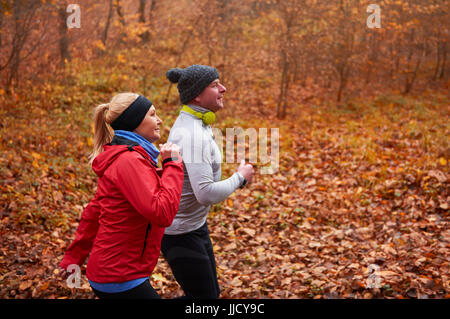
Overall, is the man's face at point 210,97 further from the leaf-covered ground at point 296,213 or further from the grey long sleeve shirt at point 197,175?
the leaf-covered ground at point 296,213

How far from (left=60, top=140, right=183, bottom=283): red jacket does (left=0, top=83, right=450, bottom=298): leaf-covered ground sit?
2.59 metres

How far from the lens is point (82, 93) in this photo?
11.9m

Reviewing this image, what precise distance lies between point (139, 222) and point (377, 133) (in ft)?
32.5

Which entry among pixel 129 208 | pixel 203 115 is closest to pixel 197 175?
pixel 203 115

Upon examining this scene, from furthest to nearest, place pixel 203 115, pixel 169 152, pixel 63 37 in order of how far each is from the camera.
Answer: pixel 63 37 → pixel 203 115 → pixel 169 152

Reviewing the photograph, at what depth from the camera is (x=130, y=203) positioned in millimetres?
2176

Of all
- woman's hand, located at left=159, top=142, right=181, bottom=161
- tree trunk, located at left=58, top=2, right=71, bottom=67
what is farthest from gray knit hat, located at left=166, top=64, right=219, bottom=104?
tree trunk, located at left=58, top=2, right=71, bottom=67

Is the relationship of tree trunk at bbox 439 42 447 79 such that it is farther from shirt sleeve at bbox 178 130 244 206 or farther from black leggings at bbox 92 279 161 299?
black leggings at bbox 92 279 161 299

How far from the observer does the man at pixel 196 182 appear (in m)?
2.73

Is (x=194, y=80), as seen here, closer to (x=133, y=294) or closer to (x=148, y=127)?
(x=148, y=127)

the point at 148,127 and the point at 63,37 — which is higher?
the point at 63,37

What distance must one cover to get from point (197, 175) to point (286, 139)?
8.58 m
